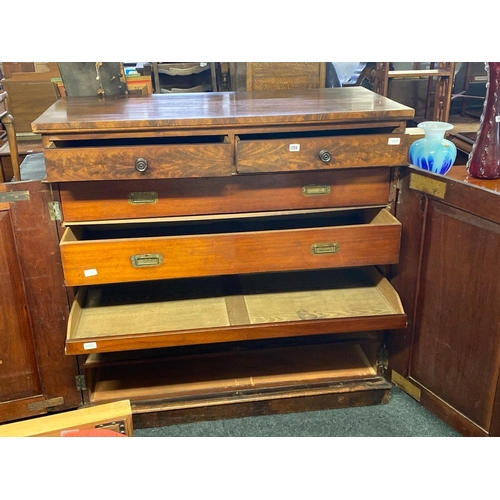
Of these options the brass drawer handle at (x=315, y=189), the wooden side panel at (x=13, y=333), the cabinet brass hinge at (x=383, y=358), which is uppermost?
the brass drawer handle at (x=315, y=189)

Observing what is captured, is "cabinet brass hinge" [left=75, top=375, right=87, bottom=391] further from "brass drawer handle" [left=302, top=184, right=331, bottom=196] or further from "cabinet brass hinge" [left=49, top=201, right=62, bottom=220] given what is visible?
"brass drawer handle" [left=302, top=184, right=331, bottom=196]

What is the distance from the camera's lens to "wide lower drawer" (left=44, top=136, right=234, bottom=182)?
1342 millimetres

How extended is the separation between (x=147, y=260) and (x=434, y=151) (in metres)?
0.92

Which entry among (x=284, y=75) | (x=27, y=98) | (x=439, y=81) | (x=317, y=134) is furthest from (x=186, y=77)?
(x=317, y=134)

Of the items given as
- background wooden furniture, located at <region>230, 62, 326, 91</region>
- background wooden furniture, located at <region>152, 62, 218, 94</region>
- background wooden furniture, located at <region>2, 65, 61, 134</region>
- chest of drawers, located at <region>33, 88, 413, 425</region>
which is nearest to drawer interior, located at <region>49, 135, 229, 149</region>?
chest of drawers, located at <region>33, 88, 413, 425</region>

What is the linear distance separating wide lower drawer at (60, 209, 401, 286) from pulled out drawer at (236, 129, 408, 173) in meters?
0.20

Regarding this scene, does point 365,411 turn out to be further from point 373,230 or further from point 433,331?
point 373,230

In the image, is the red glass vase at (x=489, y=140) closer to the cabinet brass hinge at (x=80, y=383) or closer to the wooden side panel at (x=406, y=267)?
the wooden side panel at (x=406, y=267)

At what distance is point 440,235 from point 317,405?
736mm

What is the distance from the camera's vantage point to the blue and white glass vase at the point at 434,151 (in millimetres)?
1586

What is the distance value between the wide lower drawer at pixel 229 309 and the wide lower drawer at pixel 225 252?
176 mm

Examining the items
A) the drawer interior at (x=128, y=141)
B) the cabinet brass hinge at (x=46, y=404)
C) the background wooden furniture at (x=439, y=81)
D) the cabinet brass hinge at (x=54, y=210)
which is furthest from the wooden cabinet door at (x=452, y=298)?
the background wooden furniture at (x=439, y=81)

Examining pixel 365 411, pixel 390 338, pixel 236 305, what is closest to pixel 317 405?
pixel 365 411

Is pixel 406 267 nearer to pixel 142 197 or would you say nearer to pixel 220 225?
pixel 220 225
